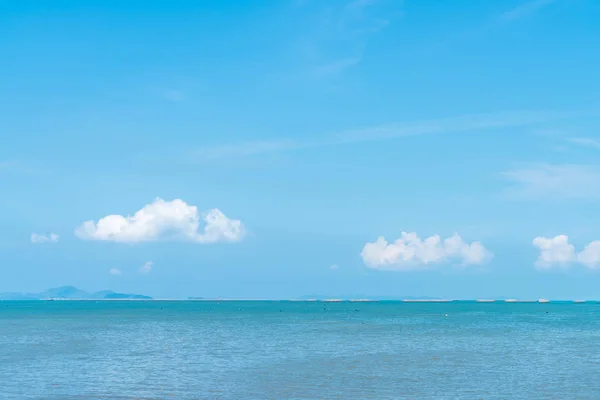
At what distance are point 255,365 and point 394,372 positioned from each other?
13.1 metres

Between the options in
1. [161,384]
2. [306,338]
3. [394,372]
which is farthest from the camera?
[306,338]

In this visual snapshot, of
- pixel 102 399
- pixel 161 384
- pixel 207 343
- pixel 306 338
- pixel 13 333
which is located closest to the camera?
pixel 102 399

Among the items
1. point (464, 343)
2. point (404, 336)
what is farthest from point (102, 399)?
point (404, 336)

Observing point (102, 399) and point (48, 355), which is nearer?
point (102, 399)

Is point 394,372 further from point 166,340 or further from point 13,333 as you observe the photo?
point 13,333

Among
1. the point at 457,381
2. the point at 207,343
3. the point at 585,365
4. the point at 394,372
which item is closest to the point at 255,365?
the point at 394,372

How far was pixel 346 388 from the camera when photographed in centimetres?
4925

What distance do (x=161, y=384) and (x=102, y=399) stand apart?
657 cm

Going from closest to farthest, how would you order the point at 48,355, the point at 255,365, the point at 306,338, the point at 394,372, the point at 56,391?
the point at 56,391, the point at 394,372, the point at 255,365, the point at 48,355, the point at 306,338

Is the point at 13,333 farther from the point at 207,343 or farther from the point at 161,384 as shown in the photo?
the point at 161,384

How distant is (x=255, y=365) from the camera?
204 ft

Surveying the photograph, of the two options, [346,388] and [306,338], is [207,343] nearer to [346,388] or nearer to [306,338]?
[306,338]

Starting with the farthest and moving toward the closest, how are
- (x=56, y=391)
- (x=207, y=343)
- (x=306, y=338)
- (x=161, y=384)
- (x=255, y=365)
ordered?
(x=306, y=338) < (x=207, y=343) < (x=255, y=365) < (x=161, y=384) < (x=56, y=391)

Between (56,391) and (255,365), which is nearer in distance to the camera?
(56,391)
